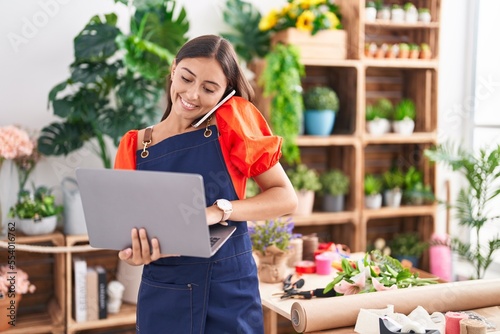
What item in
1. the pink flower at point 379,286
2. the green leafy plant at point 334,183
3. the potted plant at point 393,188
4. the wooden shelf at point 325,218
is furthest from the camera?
the potted plant at point 393,188

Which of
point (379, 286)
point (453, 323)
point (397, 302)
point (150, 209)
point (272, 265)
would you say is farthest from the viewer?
point (272, 265)

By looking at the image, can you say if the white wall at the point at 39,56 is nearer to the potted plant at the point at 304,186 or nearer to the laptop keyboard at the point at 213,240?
the potted plant at the point at 304,186

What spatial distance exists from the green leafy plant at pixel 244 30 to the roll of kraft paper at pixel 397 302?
7.65ft

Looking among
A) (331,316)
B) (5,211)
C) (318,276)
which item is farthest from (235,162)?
(5,211)

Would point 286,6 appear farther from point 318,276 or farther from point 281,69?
point 318,276

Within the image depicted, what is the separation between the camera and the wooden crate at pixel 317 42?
3.78 metres

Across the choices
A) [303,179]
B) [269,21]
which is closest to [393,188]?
[303,179]

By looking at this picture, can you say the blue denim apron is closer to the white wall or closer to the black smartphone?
the black smartphone

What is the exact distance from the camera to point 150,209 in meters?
1.44

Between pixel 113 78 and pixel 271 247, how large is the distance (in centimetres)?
151

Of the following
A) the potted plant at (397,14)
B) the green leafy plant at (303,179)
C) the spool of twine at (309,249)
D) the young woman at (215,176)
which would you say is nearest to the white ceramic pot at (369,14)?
the potted plant at (397,14)

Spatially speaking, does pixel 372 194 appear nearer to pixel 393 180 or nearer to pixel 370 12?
pixel 393 180

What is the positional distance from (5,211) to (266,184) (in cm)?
228

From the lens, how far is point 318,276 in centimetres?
247
